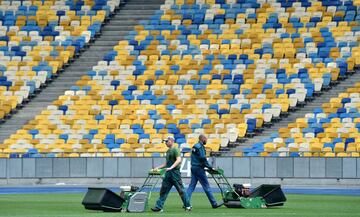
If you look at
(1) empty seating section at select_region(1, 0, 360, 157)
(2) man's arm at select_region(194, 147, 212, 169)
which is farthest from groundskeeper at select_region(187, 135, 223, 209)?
(1) empty seating section at select_region(1, 0, 360, 157)

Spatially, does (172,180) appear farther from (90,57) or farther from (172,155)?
(90,57)

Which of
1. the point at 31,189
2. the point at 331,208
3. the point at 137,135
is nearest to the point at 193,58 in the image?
the point at 137,135

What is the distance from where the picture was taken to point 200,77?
177 feet

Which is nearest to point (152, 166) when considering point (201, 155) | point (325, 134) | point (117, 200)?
point (325, 134)

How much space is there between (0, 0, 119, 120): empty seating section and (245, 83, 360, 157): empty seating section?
41.9 ft

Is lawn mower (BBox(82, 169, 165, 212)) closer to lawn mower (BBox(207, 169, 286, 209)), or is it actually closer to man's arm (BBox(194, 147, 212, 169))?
man's arm (BBox(194, 147, 212, 169))

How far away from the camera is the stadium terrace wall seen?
44844 mm

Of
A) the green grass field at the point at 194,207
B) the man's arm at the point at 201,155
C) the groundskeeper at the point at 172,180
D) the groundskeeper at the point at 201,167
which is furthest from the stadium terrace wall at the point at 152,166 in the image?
the groundskeeper at the point at 172,180

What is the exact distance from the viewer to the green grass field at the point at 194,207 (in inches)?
1080

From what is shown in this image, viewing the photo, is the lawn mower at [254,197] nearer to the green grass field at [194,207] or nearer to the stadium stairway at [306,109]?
the green grass field at [194,207]

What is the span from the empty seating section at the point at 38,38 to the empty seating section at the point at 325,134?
41.9 feet

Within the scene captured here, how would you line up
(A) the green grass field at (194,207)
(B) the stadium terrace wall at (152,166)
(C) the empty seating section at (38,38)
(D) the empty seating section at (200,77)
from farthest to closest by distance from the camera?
1. (C) the empty seating section at (38,38)
2. (D) the empty seating section at (200,77)
3. (B) the stadium terrace wall at (152,166)
4. (A) the green grass field at (194,207)

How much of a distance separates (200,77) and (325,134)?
802 centimetres

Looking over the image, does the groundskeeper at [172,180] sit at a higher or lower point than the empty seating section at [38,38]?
lower
